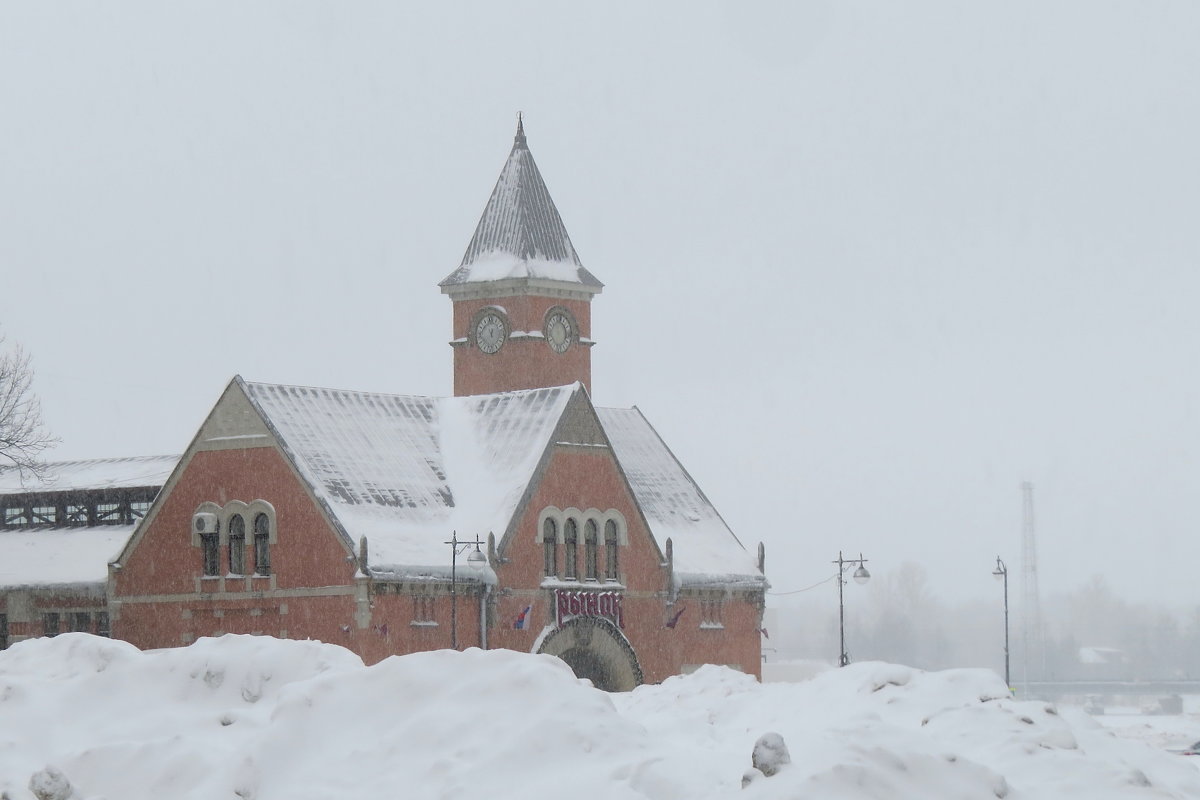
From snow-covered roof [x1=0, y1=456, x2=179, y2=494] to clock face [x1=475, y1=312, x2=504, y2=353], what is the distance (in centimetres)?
1003

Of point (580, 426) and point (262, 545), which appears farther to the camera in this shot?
point (580, 426)

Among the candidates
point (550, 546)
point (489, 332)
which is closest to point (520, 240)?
point (489, 332)

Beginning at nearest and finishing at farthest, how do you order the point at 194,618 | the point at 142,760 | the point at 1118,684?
the point at 142,760 → the point at 194,618 → the point at 1118,684

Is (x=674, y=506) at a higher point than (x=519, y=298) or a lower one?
lower

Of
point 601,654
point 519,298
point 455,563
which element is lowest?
point 601,654

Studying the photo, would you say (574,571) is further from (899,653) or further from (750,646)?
(899,653)

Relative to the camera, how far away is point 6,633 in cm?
5441

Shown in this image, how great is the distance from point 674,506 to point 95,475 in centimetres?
1829

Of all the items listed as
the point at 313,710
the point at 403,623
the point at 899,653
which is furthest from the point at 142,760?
the point at 899,653

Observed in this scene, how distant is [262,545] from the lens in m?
47.8

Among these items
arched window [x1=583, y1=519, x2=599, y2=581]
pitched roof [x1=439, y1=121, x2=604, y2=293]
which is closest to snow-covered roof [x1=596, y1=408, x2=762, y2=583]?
arched window [x1=583, y1=519, x2=599, y2=581]

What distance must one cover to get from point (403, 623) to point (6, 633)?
1478 centimetres

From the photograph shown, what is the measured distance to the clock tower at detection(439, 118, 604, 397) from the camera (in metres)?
58.2

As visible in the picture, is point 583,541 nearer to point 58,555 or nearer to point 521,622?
point 521,622
